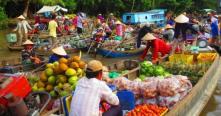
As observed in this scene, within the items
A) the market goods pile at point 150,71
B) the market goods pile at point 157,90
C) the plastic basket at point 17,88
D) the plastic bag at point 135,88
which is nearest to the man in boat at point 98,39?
the market goods pile at point 150,71

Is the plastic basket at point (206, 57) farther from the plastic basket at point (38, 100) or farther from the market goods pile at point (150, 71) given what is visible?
the plastic basket at point (38, 100)

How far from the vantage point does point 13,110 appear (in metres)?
5.04

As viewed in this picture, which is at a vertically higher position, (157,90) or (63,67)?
(63,67)

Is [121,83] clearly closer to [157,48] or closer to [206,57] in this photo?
[157,48]

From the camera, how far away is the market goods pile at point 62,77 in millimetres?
7262

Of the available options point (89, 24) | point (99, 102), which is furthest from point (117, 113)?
point (89, 24)

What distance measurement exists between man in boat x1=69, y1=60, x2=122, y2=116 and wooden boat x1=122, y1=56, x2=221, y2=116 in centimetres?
169

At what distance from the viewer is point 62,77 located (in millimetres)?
7348

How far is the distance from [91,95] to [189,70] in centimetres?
481

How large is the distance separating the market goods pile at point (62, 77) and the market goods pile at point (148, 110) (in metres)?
1.20

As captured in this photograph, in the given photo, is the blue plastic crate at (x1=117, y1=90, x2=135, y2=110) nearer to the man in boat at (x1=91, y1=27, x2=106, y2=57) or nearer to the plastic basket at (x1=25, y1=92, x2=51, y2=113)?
the plastic basket at (x1=25, y1=92, x2=51, y2=113)

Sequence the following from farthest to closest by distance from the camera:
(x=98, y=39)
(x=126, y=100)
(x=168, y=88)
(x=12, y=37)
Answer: (x=12, y=37)
(x=98, y=39)
(x=168, y=88)
(x=126, y=100)

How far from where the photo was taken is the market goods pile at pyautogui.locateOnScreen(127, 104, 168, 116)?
21.4 feet

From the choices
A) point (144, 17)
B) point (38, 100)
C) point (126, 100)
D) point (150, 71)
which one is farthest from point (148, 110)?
point (144, 17)
